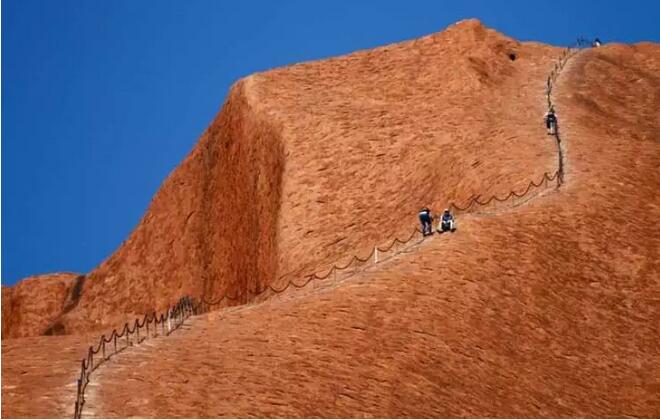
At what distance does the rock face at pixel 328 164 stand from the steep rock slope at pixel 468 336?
705 cm

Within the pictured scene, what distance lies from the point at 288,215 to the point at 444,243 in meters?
20.4

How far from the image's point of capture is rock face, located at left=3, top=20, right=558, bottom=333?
67.9 meters

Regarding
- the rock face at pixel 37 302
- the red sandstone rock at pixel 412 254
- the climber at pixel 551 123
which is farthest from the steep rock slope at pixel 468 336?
the rock face at pixel 37 302

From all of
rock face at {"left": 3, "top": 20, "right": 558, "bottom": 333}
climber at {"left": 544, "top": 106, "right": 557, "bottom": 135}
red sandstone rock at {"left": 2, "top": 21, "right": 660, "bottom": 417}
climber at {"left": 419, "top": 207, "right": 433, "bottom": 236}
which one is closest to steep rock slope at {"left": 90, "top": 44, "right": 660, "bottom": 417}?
red sandstone rock at {"left": 2, "top": 21, "right": 660, "bottom": 417}

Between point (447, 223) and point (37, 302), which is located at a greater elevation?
point (37, 302)

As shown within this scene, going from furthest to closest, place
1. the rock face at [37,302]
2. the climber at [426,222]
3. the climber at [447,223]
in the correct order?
the rock face at [37,302] < the climber at [426,222] < the climber at [447,223]

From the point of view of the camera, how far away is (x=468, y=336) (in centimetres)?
4672

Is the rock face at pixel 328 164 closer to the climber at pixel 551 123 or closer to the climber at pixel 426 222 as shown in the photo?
the climber at pixel 551 123

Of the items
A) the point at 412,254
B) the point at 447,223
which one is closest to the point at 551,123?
the point at 447,223

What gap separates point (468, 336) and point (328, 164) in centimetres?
2982

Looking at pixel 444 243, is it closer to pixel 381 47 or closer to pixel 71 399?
pixel 71 399

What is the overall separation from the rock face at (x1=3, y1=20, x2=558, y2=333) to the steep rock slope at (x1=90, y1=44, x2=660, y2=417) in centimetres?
705

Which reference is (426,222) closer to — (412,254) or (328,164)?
(412,254)

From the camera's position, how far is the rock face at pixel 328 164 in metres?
67.9
